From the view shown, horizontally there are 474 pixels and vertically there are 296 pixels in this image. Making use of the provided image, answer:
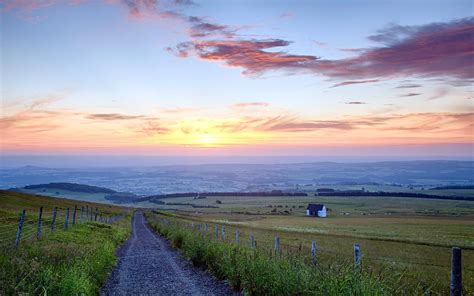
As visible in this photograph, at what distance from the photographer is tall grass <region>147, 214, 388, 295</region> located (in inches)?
375

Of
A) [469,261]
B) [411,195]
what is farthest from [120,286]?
[411,195]

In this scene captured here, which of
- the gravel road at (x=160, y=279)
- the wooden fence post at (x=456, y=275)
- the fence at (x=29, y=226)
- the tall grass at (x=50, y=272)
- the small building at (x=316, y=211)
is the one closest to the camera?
the wooden fence post at (x=456, y=275)

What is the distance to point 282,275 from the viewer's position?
38.8ft

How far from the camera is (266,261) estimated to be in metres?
13.8

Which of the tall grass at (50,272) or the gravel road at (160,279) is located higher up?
the tall grass at (50,272)

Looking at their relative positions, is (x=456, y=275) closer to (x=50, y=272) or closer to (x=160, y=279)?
(x=50, y=272)

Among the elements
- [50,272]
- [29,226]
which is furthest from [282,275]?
[29,226]

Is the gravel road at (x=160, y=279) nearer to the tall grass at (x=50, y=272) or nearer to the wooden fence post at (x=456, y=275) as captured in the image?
the tall grass at (x=50, y=272)

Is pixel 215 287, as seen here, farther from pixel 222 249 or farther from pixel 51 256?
pixel 51 256

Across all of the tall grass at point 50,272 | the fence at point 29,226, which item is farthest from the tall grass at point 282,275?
the fence at point 29,226

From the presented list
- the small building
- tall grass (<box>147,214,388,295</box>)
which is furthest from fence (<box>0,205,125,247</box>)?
the small building

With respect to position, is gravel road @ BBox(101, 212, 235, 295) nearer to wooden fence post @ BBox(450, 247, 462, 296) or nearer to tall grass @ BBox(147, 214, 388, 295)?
tall grass @ BBox(147, 214, 388, 295)

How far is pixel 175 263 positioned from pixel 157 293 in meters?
7.71

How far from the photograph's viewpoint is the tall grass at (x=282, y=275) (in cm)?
952
